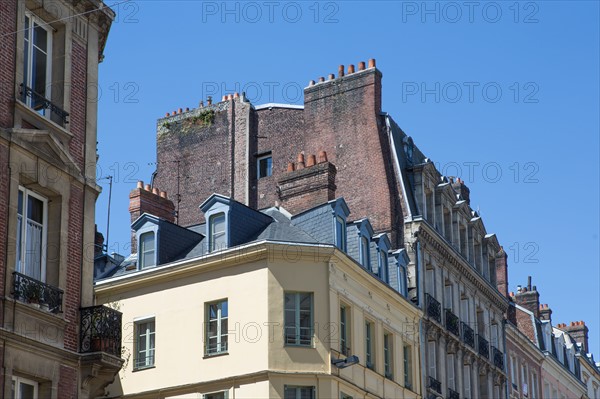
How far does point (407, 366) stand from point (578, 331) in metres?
31.3

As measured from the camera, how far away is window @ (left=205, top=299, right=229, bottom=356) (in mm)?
29859

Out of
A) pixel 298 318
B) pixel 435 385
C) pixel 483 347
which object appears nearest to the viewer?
pixel 298 318

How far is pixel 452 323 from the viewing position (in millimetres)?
39719

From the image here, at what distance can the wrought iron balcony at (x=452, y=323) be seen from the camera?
3938 centimetres

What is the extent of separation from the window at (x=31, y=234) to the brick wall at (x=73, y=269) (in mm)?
459

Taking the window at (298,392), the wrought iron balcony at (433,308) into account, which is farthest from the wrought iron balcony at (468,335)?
the window at (298,392)

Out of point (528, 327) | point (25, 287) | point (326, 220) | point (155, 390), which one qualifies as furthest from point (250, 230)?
point (528, 327)

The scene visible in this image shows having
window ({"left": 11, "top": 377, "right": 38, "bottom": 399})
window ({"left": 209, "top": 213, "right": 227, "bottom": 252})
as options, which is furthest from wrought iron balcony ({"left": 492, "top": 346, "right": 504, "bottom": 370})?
window ({"left": 11, "top": 377, "right": 38, "bottom": 399})

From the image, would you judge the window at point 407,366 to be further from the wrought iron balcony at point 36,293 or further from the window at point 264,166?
the wrought iron balcony at point 36,293

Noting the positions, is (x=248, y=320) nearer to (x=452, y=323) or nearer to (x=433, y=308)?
(x=433, y=308)

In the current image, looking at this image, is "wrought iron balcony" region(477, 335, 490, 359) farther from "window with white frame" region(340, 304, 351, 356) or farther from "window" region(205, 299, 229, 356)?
"window" region(205, 299, 229, 356)

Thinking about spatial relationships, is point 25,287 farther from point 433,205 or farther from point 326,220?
point 433,205

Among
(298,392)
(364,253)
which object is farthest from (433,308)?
(298,392)

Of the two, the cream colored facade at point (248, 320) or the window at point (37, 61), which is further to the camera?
the cream colored facade at point (248, 320)
